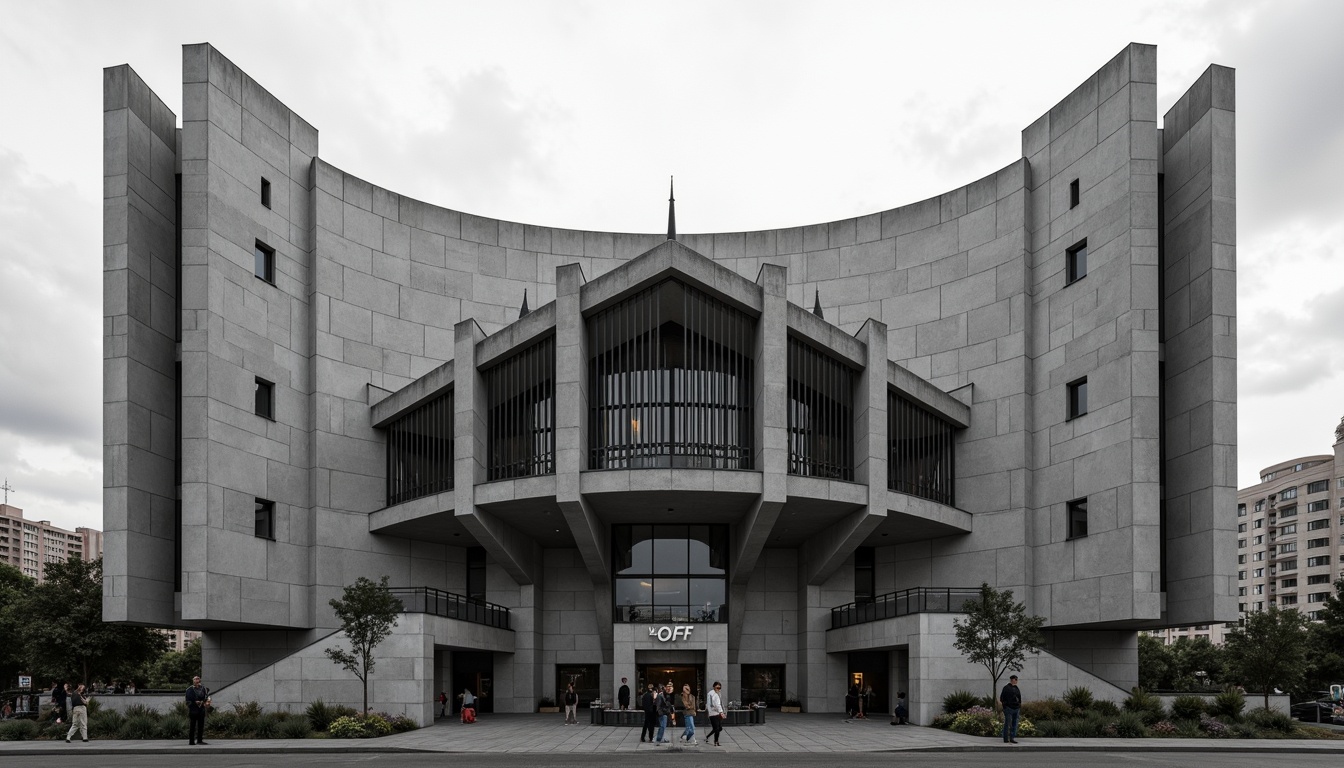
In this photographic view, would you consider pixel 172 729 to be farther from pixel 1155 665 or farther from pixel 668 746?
pixel 1155 665

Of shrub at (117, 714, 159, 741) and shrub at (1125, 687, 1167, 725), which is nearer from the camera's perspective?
Result: shrub at (117, 714, 159, 741)

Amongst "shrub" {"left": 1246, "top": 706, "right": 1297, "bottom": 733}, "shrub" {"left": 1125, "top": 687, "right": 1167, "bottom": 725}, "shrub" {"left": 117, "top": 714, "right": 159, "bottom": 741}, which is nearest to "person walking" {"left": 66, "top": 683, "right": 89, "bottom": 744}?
"shrub" {"left": 117, "top": 714, "right": 159, "bottom": 741}

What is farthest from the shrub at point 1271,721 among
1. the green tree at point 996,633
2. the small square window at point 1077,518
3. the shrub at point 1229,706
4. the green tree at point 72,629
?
the green tree at point 72,629

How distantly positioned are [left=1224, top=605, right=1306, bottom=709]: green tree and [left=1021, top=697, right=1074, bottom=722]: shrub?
6.84m

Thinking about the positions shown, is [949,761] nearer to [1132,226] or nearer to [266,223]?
[1132,226]

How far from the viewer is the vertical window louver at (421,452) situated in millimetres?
38697

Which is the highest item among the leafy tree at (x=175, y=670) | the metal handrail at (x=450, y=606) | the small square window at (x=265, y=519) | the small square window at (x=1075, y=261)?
the small square window at (x=1075, y=261)

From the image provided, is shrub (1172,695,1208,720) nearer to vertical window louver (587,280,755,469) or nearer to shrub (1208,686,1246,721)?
shrub (1208,686,1246,721)

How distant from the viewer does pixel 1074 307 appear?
3609 centimetres

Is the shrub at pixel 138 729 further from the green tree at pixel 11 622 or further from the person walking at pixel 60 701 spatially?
the green tree at pixel 11 622

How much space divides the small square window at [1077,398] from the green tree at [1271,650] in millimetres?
8682

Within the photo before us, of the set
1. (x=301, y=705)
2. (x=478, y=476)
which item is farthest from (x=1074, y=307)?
(x=301, y=705)

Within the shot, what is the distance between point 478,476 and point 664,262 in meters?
→ 10.4

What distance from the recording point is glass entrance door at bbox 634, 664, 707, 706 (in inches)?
1547
